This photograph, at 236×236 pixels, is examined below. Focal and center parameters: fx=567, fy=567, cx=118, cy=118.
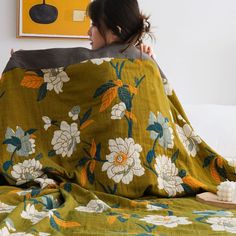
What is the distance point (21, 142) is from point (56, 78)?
27 cm

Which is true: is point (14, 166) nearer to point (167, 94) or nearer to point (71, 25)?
point (167, 94)

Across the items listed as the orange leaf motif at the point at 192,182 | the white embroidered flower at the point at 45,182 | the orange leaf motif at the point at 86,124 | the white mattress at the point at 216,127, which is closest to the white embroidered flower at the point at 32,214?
the white embroidered flower at the point at 45,182

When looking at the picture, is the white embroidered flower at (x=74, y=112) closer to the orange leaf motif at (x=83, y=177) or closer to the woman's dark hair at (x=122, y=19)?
the orange leaf motif at (x=83, y=177)

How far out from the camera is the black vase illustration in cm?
333

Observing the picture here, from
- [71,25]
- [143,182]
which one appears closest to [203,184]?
[143,182]

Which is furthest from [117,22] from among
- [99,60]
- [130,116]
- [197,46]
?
[197,46]

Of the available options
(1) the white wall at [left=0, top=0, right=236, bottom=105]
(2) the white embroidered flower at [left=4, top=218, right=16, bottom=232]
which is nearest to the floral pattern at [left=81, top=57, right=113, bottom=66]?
(2) the white embroidered flower at [left=4, top=218, right=16, bottom=232]

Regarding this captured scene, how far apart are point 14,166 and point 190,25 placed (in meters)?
1.93

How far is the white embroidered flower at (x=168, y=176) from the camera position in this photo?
1940 millimetres

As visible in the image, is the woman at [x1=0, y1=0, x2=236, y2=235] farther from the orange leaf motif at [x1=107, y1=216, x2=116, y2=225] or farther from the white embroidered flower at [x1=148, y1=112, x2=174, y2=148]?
the orange leaf motif at [x1=107, y1=216, x2=116, y2=225]

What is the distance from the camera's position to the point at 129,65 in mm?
2094

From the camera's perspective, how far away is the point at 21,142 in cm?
200

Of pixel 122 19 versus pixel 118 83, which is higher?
pixel 122 19

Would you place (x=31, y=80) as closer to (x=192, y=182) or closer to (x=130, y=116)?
(x=130, y=116)
